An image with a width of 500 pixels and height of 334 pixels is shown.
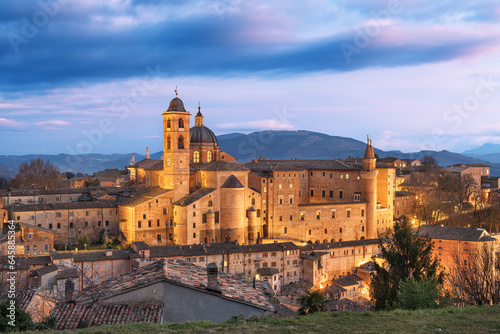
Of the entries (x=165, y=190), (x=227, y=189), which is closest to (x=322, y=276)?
(x=227, y=189)

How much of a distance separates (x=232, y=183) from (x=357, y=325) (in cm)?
3325

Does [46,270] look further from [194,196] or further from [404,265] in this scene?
[404,265]

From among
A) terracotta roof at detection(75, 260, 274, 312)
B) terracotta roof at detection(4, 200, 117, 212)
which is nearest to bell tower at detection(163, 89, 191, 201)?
terracotta roof at detection(4, 200, 117, 212)

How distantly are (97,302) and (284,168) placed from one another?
3874cm

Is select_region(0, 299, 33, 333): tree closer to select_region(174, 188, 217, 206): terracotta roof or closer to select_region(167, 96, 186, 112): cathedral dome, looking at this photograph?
select_region(174, 188, 217, 206): terracotta roof

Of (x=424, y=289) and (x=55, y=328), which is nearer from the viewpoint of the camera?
(x=55, y=328)

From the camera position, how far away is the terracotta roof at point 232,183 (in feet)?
144

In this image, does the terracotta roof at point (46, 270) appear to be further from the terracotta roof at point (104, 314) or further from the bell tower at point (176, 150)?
the terracotta roof at point (104, 314)

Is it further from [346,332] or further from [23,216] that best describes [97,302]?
[23,216]

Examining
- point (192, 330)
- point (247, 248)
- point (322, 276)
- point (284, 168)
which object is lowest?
point (322, 276)

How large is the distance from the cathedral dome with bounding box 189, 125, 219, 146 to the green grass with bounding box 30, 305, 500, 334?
4173cm

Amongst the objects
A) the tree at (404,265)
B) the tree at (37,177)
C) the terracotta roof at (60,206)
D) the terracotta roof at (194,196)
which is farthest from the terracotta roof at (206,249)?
the tree at (37,177)

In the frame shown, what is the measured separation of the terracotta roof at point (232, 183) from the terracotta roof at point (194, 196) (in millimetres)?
1310

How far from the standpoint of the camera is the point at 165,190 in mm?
44375
